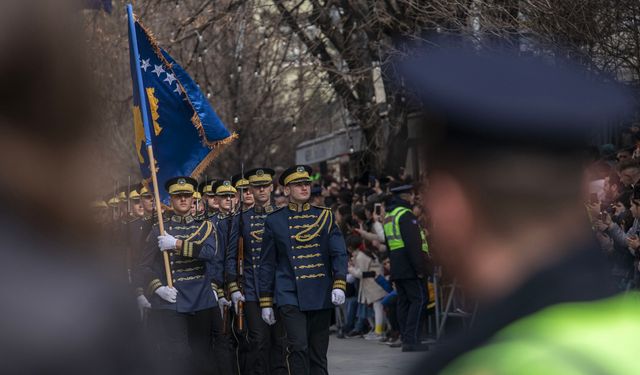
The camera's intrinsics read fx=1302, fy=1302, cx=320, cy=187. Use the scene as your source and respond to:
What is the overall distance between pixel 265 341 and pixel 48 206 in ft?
32.4

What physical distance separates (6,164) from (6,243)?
15 cm

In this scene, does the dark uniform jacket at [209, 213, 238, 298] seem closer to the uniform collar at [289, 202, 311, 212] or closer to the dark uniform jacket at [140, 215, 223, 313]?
the dark uniform jacket at [140, 215, 223, 313]

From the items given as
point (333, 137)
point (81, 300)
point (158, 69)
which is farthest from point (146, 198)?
point (81, 300)

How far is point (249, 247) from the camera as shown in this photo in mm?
12570

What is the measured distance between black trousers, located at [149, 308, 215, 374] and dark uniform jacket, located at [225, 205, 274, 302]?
25.0 inches

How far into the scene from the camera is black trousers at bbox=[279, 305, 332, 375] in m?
10.5

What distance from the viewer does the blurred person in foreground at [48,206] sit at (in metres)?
2.07

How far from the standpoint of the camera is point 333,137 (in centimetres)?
2514

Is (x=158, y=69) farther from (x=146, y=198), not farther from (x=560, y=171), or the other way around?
(x=560, y=171)

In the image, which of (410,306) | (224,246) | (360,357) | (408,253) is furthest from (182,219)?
(410,306)

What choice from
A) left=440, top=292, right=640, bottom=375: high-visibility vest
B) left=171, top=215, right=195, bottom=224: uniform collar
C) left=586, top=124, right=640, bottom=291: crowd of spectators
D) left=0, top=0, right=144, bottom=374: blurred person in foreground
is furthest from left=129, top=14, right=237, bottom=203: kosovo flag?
left=440, top=292, right=640, bottom=375: high-visibility vest

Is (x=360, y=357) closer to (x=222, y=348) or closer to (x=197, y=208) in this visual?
(x=197, y=208)

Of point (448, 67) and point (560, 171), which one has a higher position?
point (448, 67)

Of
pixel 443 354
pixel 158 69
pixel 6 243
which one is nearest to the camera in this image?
pixel 443 354
